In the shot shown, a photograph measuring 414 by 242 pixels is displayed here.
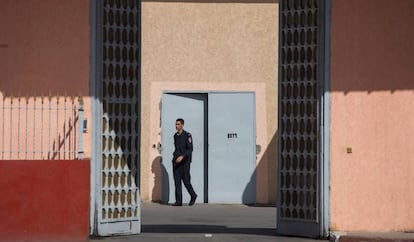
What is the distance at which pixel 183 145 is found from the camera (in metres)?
24.8

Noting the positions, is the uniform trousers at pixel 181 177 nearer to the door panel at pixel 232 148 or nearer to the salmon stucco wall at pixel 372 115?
the door panel at pixel 232 148

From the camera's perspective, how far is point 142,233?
17.7 metres

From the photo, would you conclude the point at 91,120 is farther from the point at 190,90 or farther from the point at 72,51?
the point at 190,90

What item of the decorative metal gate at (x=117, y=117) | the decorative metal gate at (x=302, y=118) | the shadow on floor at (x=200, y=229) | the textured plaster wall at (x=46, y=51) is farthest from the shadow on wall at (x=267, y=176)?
the textured plaster wall at (x=46, y=51)

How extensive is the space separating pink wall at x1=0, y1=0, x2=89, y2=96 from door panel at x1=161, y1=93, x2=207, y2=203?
8.71 metres

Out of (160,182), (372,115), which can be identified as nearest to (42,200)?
(372,115)

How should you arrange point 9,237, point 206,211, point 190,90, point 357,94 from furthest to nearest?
point 190,90, point 206,211, point 357,94, point 9,237

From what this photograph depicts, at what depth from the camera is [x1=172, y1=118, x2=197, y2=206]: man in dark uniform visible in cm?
2473

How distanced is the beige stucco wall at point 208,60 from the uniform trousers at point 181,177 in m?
0.73

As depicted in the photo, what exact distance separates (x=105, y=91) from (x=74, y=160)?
122cm

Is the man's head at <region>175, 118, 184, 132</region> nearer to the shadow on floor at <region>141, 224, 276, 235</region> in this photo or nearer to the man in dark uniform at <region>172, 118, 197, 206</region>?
the man in dark uniform at <region>172, 118, 197, 206</region>

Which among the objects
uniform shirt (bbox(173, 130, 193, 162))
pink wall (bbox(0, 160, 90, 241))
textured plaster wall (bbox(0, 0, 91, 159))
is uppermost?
textured plaster wall (bbox(0, 0, 91, 159))

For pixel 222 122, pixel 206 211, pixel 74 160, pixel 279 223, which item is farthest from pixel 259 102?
pixel 74 160

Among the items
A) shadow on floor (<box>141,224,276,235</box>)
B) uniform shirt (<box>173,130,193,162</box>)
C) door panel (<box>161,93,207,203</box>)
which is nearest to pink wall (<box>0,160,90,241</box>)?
shadow on floor (<box>141,224,276,235</box>)
